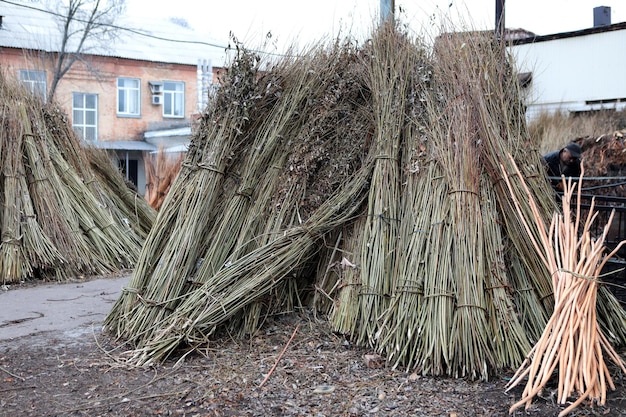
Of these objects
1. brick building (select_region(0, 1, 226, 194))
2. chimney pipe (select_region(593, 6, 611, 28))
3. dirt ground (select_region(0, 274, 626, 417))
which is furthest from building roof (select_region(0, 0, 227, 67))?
dirt ground (select_region(0, 274, 626, 417))

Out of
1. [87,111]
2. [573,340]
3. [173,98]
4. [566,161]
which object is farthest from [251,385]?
[173,98]

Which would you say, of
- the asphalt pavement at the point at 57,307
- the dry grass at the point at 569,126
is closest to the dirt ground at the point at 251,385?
the asphalt pavement at the point at 57,307

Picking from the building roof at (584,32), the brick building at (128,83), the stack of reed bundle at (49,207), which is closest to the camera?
the stack of reed bundle at (49,207)

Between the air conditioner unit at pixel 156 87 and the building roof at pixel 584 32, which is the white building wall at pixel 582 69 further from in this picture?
the air conditioner unit at pixel 156 87

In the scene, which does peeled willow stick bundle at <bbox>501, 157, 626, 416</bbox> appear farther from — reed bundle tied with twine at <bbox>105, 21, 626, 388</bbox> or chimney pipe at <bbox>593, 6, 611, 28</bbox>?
chimney pipe at <bbox>593, 6, 611, 28</bbox>

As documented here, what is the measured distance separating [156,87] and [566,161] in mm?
23565

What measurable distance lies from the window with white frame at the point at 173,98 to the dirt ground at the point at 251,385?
23.9 metres

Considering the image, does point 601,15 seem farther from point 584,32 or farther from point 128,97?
point 128,97

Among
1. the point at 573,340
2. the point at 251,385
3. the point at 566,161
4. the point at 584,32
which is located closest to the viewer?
the point at 573,340

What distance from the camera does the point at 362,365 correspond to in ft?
15.0

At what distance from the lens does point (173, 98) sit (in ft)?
92.8

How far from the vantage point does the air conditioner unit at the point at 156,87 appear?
91.0 ft

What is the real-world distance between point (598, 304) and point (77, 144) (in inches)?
295

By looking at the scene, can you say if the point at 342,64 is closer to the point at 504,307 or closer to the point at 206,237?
the point at 206,237
